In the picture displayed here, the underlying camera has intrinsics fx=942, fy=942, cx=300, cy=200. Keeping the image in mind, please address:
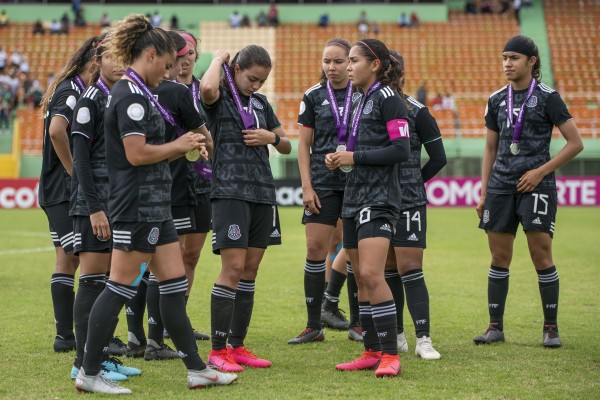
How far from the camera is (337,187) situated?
24.9 ft

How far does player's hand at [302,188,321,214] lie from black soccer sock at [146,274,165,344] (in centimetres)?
131

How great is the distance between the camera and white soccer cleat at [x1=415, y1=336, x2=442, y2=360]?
681cm

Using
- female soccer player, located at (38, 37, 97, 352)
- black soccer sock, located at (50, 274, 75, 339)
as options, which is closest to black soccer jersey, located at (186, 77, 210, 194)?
female soccer player, located at (38, 37, 97, 352)

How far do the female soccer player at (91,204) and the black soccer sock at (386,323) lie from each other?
5.33 feet

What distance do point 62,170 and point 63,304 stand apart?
1026 millimetres

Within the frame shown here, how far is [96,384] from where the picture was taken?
5621mm

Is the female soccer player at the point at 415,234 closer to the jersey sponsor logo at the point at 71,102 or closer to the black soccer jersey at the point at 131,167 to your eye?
the black soccer jersey at the point at 131,167

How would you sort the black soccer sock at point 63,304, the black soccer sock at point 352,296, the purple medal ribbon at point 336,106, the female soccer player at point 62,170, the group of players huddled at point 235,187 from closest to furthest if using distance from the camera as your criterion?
the group of players huddled at point 235,187
the female soccer player at point 62,170
the black soccer sock at point 63,304
the purple medal ribbon at point 336,106
the black soccer sock at point 352,296

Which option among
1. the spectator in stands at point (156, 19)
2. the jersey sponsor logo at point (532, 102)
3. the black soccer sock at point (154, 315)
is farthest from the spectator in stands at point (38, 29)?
the jersey sponsor logo at point (532, 102)

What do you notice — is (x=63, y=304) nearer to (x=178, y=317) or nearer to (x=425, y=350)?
(x=178, y=317)

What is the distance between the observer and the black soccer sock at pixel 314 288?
771cm

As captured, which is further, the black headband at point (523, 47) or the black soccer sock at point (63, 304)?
the black headband at point (523, 47)

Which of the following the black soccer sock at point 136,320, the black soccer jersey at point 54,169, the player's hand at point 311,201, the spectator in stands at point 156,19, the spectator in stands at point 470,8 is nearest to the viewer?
the black soccer jersey at point 54,169

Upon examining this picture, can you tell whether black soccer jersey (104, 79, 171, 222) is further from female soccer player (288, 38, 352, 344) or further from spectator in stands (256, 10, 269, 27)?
spectator in stands (256, 10, 269, 27)
